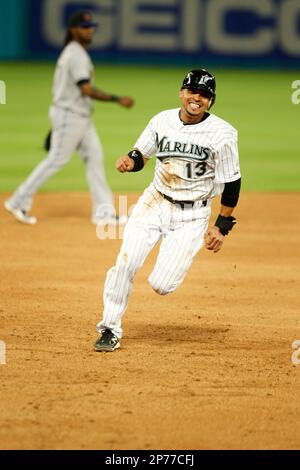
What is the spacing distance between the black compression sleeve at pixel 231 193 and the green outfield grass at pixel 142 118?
6.94m

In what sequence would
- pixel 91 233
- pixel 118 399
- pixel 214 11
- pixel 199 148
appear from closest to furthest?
pixel 118 399, pixel 199 148, pixel 91 233, pixel 214 11

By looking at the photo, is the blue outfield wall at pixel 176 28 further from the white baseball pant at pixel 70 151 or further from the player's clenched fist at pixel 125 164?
the player's clenched fist at pixel 125 164

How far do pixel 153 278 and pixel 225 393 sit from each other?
3.92 feet

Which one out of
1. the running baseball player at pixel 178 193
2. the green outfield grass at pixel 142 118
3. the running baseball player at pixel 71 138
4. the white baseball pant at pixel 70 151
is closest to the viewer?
the running baseball player at pixel 178 193

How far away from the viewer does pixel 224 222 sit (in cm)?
743

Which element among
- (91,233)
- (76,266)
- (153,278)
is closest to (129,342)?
(153,278)

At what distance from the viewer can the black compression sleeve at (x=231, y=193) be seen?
24.4ft

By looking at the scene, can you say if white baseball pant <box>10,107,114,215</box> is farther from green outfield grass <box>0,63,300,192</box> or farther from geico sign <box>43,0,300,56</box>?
geico sign <box>43,0,300,56</box>

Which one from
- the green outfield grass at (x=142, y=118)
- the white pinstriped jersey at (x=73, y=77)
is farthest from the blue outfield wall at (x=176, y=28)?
the white pinstriped jersey at (x=73, y=77)

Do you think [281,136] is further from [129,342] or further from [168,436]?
[168,436]

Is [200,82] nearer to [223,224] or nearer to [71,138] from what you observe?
[223,224]

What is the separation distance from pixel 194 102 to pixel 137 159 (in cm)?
56
